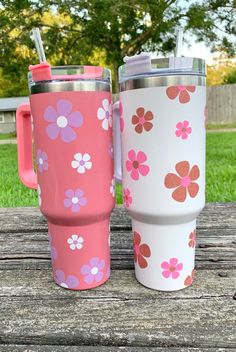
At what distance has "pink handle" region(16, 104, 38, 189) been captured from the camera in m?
0.59

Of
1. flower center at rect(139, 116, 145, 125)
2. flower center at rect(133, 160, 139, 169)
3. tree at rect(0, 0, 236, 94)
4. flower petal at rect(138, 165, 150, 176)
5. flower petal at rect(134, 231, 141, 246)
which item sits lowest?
flower petal at rect(134, 231, 141, 246)

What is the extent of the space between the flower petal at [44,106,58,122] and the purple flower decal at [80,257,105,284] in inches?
8.3

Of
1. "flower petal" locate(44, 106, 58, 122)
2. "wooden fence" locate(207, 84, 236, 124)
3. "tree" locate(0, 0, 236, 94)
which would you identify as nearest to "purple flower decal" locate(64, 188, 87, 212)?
"flower petal" locate(44, 106, 58, 122)

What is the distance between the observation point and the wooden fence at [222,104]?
823cm

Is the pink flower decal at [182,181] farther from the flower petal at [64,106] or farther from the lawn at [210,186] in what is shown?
the lawn at [210,186]

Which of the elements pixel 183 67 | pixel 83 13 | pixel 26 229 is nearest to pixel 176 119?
pixel 183 67

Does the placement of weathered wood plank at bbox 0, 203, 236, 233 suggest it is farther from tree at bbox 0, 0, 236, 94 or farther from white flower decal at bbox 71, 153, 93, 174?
tree at bbox 0, 0, 236, 94

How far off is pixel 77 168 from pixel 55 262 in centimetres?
15

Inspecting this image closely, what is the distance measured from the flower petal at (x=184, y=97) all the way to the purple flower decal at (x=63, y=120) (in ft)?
0.44

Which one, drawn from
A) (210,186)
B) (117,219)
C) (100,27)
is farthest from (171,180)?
(100,27)

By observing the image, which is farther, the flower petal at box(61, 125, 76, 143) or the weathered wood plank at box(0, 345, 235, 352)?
the flower petal at box(61, 125, 76, 143)

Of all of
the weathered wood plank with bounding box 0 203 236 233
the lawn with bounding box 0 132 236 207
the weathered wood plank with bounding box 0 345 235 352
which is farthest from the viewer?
the lawn with bounding box 0 132 236 207

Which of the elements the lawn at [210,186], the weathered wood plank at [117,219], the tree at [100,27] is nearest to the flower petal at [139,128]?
the weathered wood plank at [117,219]

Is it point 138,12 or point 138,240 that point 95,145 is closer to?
point 138,240
